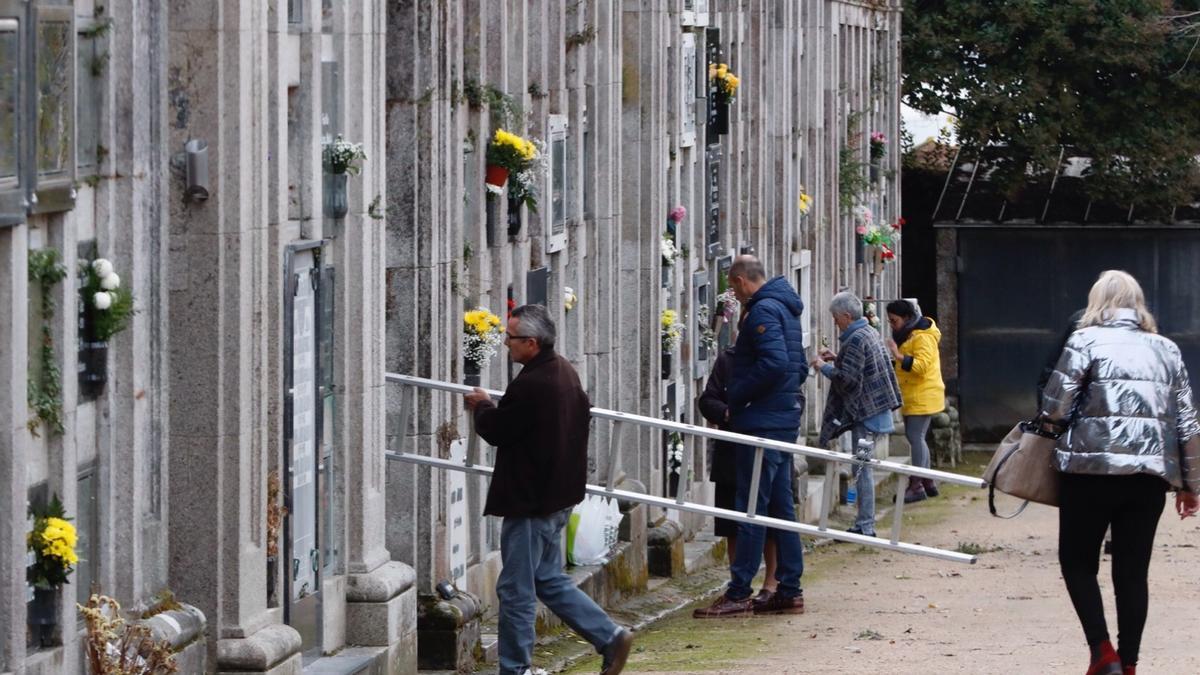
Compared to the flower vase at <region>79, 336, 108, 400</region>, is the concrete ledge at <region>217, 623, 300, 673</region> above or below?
below

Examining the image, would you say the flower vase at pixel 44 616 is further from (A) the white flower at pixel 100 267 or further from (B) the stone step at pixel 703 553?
(B) the stone step at pixel 703 553

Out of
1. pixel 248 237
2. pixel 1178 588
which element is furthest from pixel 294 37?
pixel 1178 588

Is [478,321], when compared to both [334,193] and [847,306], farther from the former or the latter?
[847,306]

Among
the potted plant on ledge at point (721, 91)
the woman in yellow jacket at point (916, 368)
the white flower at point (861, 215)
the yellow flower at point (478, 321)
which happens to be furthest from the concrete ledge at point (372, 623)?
the white flower at point (861, 215)

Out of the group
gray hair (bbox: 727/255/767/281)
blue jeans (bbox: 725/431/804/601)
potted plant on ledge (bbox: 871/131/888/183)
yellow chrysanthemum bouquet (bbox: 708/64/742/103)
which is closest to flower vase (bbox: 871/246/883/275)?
potted plant on ledge (bbox: 871/131/888/183)

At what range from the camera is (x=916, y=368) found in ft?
62.3

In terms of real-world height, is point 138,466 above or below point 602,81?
below

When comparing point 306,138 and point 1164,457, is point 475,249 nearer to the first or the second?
point 306,138

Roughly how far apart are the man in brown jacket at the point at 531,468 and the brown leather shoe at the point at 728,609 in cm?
315

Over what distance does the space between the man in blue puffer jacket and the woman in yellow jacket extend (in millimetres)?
6010

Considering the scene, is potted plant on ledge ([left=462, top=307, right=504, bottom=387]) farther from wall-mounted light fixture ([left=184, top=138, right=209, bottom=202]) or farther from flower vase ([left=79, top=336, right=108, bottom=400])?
flower vase ([left=79, top=336, right=108, bottom=400])

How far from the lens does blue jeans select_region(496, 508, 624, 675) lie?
9.62m

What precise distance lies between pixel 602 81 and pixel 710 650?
3.82m

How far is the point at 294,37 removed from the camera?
9.12 metres
